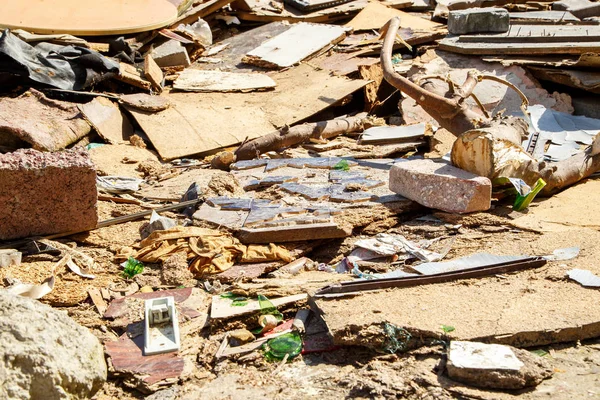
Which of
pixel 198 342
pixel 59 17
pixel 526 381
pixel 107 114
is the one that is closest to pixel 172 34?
pixel 59 17

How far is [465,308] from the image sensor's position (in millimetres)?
3885

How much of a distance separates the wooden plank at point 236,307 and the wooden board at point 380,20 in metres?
6.83

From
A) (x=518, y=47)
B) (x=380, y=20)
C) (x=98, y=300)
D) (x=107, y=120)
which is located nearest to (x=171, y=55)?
(x=107, y=120)

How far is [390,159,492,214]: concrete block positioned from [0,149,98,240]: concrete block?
223 centimetres

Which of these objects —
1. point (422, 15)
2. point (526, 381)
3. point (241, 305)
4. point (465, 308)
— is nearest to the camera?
point (526, 381)

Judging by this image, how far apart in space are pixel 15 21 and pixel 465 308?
22.8 ft

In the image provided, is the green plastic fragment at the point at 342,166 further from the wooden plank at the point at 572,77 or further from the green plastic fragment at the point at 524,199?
the wooden plank at the point at 572,77

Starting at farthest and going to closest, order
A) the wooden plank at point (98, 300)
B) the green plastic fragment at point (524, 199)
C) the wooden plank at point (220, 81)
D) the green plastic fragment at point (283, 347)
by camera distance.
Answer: the wooden plank at point (220, 81) → the green plastic fragment at point (524, 199) → the wooden plank at point (98, 300) → the green plastic fragment at point (283, 347)

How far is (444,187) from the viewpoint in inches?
205

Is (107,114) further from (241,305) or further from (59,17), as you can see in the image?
(241,305)

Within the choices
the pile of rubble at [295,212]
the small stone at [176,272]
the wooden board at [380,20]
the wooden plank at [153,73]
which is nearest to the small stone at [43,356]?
the pile of rubble at [295,212]

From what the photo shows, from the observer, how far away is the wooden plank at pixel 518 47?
7.96 m

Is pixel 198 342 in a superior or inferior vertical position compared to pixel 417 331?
inferior

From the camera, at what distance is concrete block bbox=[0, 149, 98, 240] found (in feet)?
15.9
